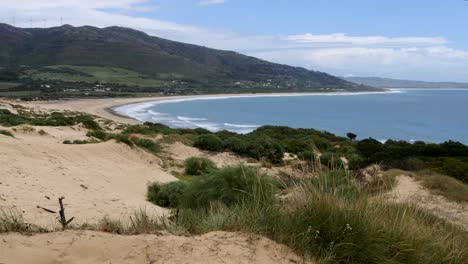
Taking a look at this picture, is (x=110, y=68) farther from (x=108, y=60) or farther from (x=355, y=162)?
(x=355, y=162)

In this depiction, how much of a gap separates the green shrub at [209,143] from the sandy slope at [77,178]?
5285 millimetres

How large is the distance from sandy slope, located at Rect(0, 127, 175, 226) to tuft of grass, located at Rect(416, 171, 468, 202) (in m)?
8.15

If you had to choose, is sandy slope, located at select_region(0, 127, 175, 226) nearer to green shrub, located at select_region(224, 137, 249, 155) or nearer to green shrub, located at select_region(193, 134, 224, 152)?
green shrub, located at select_region(193, 134, 224, 152)

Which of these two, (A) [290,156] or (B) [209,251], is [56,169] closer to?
(B) [209,251]

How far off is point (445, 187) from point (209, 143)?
13.7m

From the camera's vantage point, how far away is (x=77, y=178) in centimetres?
1352

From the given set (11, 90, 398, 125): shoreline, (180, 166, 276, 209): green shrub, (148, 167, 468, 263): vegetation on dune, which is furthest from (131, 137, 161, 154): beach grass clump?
(11, 90, 398, 125): shoreline

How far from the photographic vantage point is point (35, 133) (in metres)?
21.9

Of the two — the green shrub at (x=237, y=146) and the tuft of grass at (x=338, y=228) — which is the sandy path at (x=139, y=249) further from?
the green shrub at (x=237, y=146)

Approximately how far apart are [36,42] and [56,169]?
196709 millimetres

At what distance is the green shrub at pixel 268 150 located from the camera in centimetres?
2388

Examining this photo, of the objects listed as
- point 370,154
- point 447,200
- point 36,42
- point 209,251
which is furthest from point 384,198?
point 36,42

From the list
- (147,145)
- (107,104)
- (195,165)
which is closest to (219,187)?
(195,165)

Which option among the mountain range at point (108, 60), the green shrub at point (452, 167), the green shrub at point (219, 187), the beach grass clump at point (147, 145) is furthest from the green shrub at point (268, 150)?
the mountain range at point (108, 60)
